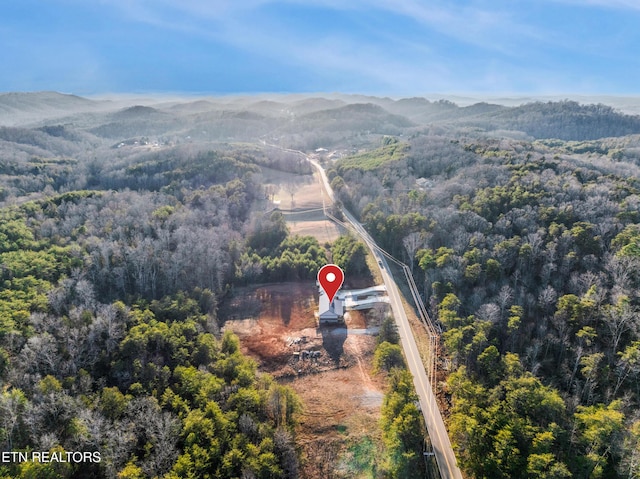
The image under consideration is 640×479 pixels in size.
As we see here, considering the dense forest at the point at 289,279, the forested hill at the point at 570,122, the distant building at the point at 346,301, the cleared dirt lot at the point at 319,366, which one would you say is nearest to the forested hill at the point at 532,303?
the dense forest at the point at 289,279

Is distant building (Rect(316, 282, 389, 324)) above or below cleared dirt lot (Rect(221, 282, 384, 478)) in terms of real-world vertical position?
above

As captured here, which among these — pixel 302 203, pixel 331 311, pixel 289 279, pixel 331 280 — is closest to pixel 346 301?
pixel 331 280

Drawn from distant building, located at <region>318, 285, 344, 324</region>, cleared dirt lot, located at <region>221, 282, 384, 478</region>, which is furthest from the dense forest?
distant building, located at <region>318, 285, 344, 324</region>

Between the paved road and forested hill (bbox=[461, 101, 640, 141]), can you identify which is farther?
forested hill (bbox=[461, 101, 640, 141])

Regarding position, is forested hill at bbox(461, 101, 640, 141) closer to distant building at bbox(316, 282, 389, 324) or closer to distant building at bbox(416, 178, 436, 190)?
distant building at bbox(416, 178, 436, 190)

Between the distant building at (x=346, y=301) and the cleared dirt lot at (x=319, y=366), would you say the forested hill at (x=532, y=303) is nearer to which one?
the distant building at (x=346, y=301)

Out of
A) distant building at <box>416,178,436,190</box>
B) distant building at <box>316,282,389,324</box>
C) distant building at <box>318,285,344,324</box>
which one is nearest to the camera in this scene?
distant building at <box>318,285,344,324</box>

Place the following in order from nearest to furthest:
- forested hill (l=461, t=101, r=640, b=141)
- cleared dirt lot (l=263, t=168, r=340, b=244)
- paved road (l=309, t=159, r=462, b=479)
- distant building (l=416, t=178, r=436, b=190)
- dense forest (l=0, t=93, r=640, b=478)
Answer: dense forest (l=0, t=93, r=640, b=478) → paved road (l=309, t=159, r=462, b=479) → cleared dirt lot (l=263, t=168, r=340, b=244) → distant building (l=416, t=178, r=436, b=190) → forested hill (l=461, t=101, r=640, b=141)
